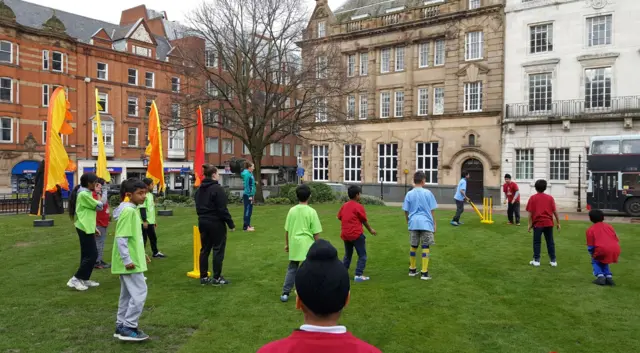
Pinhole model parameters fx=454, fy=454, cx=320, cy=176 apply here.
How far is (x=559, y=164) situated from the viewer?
31.2 metres

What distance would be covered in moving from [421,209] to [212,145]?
158ft

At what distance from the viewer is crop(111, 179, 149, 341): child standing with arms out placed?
17.8 ft

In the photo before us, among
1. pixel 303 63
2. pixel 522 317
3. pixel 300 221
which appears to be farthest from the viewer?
pixel 303 63

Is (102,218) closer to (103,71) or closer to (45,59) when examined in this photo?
(45,59)

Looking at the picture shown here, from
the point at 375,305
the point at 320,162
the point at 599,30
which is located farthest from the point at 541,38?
the point at 375,305

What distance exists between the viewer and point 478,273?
29.4 ft

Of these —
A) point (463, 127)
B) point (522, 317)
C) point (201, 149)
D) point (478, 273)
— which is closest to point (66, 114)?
point (201, 149)

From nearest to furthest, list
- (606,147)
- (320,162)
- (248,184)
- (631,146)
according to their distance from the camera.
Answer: (248,184)
(631,146)
(606,147)
(320,162)

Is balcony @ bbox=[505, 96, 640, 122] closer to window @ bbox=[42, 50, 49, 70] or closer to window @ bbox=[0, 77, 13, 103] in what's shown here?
window @ bbox=[42, 50, 49, 70]

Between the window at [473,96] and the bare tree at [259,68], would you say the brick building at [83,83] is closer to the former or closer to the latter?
the bare tree at [259,68]

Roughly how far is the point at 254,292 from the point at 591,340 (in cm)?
485

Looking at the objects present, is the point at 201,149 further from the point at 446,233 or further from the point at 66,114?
the point at 446,233

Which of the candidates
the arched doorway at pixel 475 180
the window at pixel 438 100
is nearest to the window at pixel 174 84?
the window at pixel 438 100

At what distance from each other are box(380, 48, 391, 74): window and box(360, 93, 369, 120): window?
2726mm
